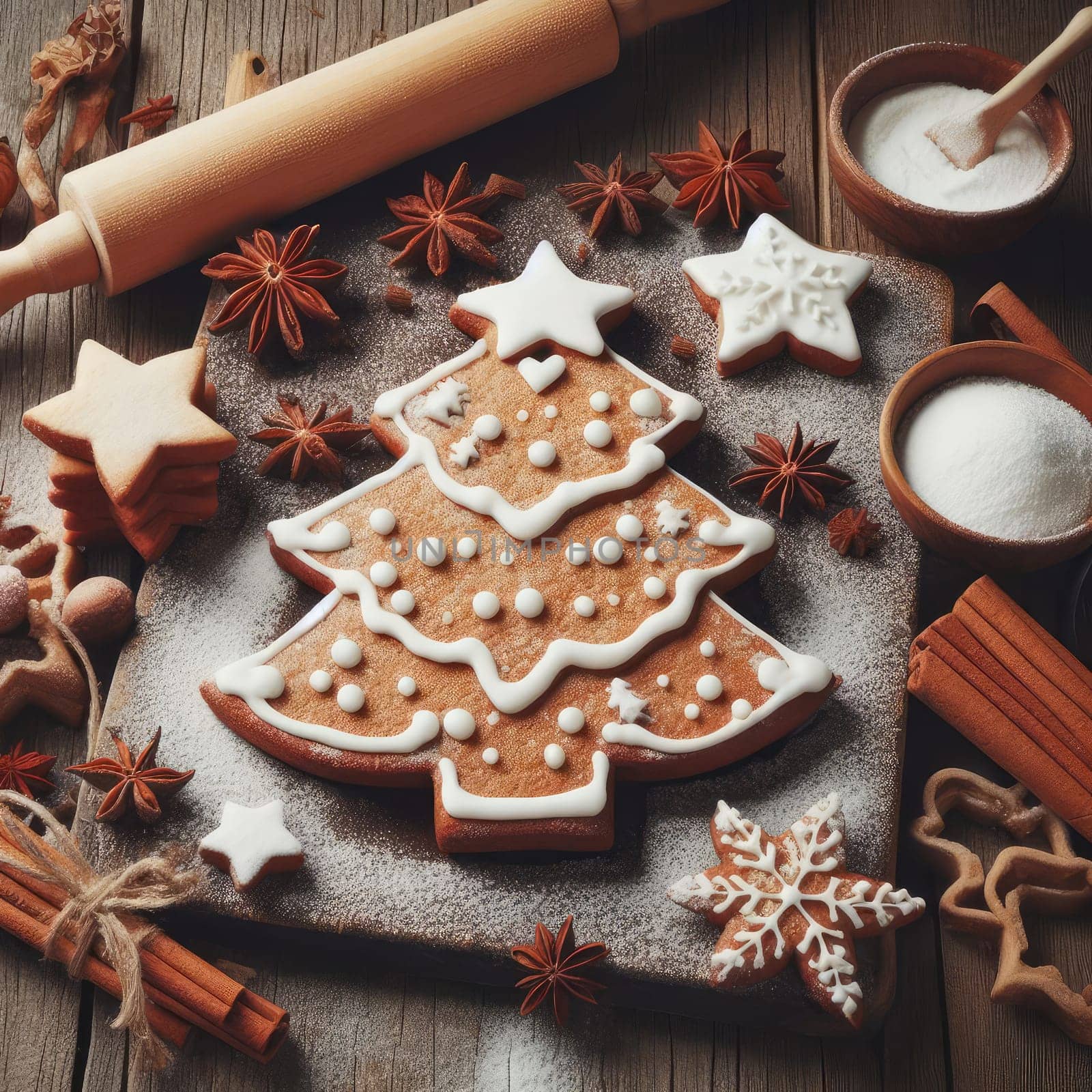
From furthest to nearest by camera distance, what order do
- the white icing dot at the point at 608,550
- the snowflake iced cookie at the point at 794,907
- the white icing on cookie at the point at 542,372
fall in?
the white icing on cookie at the point at 542,372 → the white icing dot at the point at 608,550 → the snowflake iced cookie at the point at 794,907

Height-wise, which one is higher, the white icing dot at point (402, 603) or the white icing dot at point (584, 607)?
the white icing dot at point (402, 603)

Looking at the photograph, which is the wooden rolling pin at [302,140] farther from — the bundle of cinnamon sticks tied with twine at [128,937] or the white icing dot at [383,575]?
the bundle of cinnamon sticks tied with twine at [128,937]

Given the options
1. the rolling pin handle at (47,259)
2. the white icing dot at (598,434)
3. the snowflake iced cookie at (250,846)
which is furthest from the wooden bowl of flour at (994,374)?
the rolling pin handle at (47,259)

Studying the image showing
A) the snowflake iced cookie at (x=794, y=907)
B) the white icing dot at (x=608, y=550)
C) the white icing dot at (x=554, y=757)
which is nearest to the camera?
the snowflake iced cookie at (x=794, y=907)

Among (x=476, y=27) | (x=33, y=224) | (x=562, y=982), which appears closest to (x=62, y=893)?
(x=562, y=982)

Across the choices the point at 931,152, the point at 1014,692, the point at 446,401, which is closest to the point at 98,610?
the point at 446,401

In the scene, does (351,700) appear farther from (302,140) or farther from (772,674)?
(302,140)

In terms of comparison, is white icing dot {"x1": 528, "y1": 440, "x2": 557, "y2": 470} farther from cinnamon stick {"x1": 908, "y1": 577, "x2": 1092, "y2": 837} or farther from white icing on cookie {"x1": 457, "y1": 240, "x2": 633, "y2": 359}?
cinnamon stick {"x1": 908, "y1": 577, "x2": 1092, "y2": 837}
